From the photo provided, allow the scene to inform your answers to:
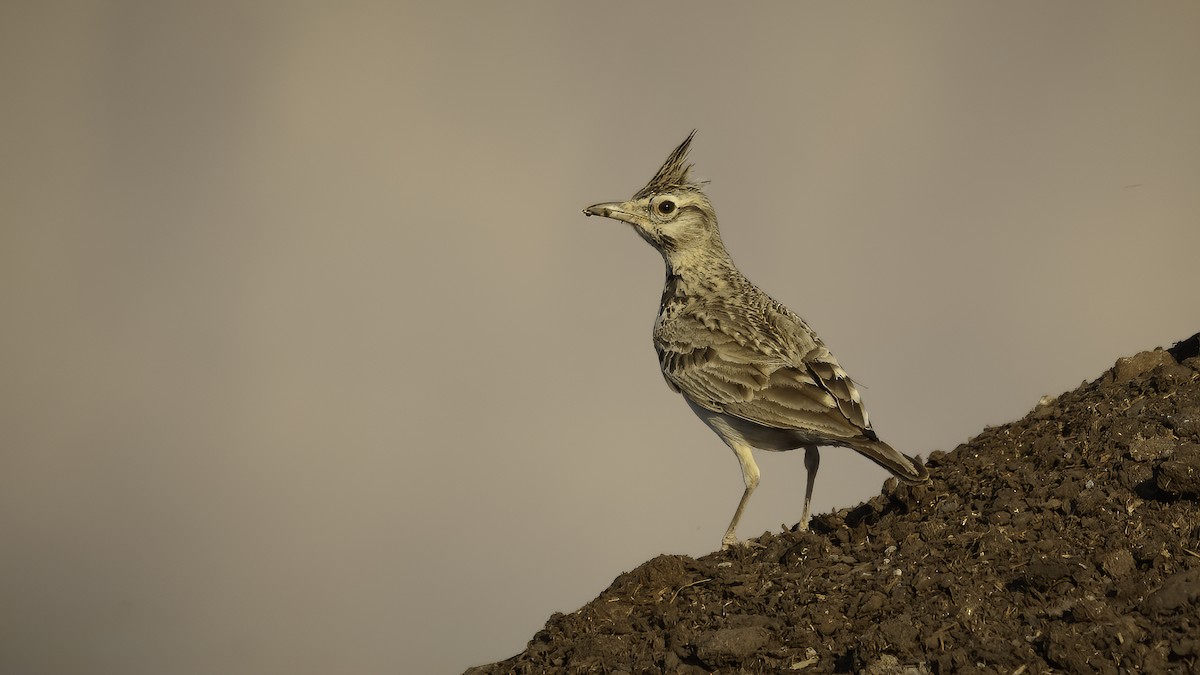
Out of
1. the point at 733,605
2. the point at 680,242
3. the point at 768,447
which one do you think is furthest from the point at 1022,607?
the point at 680,242

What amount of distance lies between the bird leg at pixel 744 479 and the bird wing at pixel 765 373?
39cm

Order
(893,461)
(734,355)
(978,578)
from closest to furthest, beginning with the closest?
(978,578) < (893,461) < (734,355)

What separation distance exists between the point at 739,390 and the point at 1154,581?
4361mm

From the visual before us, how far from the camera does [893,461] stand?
9.31 metres

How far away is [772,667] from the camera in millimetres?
7332

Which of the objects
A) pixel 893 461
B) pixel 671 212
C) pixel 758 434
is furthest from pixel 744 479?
pixel 671 212

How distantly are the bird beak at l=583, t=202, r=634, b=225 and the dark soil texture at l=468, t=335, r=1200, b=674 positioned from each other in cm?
377

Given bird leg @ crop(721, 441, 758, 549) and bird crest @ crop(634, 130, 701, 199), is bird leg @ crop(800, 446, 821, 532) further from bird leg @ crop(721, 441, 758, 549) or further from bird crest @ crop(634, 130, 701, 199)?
bird crest @ crop(634, 130, 701, 199)

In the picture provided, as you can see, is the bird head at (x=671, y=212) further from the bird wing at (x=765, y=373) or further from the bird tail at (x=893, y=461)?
the bird tail at (x=893, y=461)

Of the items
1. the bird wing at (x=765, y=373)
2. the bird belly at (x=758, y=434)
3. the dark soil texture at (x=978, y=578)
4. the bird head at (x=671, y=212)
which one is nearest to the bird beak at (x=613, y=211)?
the bird head at (x=671, y=212)

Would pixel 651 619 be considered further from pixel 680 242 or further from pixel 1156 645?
pixel 680 242

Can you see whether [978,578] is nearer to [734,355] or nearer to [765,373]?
[765,373]

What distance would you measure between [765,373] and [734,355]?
49cm

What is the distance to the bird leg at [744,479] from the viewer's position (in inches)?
396
